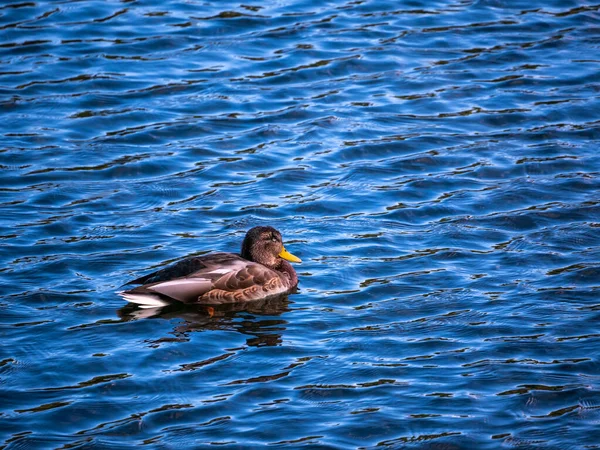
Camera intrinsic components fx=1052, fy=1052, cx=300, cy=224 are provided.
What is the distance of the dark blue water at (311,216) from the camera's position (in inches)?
313

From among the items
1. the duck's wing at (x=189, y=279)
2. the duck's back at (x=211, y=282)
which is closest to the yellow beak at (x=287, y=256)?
the duck's back at (x=211, y=282)

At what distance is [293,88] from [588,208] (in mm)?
4957

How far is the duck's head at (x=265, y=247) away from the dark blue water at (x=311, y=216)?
0.36 m

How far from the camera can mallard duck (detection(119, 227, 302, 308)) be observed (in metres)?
9.55

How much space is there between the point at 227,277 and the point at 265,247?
632 millimetres

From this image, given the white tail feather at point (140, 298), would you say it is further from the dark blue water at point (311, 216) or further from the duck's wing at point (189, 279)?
the dark blue water at point (311, 216)

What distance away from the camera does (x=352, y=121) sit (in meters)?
13.8

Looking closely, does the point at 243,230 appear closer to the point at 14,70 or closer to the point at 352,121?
the point at 352,121

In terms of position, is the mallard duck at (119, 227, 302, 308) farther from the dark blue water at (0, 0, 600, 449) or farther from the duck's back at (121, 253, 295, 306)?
the dark blue water at (0, 0, 600, 449)

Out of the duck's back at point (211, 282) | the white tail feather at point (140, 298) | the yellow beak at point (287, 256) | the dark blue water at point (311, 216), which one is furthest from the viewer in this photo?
the yellow beak at point (287, 256)

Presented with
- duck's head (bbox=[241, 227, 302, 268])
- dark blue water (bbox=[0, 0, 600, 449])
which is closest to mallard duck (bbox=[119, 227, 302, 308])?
duck's head (bbox=[241, 227, 302, 268])

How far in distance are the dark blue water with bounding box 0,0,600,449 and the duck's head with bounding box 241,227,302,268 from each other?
0.36 metres

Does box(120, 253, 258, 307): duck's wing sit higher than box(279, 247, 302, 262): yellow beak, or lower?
higher

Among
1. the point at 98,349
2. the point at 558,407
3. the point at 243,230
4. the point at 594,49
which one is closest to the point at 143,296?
the point at 98,349
